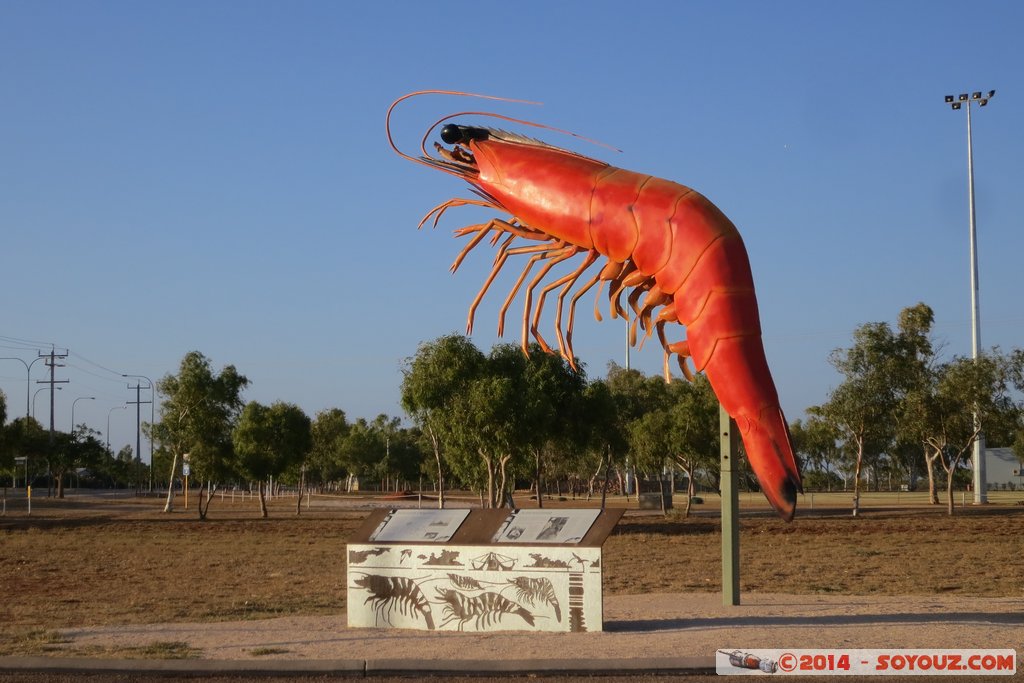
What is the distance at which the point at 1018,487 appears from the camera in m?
102

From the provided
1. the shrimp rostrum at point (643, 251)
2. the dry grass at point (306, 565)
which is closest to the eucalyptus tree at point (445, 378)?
the dry grass at point (306, 565)

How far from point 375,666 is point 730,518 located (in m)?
5.76

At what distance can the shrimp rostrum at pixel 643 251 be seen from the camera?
27.4ft

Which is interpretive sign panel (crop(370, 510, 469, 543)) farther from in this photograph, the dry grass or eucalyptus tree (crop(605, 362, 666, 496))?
eucalyptus tree (crop(605, 362, 666, 496))

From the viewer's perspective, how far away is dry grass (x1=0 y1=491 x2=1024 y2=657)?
15812 mm

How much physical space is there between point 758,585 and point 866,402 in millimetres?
28612

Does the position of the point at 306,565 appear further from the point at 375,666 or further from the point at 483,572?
the point at 375,666

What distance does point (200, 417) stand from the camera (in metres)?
50.0

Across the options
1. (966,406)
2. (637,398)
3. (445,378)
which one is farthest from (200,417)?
(966,406)

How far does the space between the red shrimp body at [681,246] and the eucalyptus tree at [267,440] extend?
41382 millimetres

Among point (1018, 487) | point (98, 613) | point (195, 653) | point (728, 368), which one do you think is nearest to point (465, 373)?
point (98, 613)

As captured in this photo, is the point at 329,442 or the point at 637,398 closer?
the point at 637,398

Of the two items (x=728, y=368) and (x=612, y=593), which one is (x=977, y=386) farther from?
(x=728, y=368)

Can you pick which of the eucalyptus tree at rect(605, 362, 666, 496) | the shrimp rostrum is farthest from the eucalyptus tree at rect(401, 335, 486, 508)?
the shrimp rostrum
